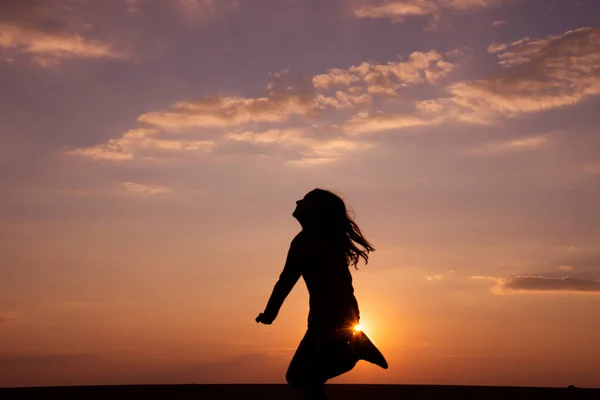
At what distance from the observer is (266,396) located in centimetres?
1223

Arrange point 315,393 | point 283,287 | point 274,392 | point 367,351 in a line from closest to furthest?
point 315,393 → point 367,351 → point 283,287 → point 274,392

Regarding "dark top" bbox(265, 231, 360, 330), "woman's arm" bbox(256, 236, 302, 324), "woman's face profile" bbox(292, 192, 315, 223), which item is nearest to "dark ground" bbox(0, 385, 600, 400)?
"woman's arm" bbox(256, 236, 302, 324)

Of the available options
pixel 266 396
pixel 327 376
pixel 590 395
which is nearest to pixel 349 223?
pixel 327 376

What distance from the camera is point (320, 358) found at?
23.8 ft

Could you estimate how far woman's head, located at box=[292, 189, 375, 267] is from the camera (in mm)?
7660

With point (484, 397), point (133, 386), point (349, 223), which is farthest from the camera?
point (133, 386)

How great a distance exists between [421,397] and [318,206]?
18.7ft

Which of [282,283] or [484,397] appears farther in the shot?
[484,397]

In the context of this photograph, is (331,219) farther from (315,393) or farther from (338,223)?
(315,393)

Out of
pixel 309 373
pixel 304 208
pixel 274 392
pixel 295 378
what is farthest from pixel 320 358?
pixel 274 392

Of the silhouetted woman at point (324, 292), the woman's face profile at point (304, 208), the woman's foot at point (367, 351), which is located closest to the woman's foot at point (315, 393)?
the silhouetted woman at point (324, 292)

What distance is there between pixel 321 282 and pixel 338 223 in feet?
2.11

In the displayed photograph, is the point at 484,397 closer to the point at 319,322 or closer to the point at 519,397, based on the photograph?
the point at 519,397

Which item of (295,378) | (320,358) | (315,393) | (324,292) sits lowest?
(315,393)
